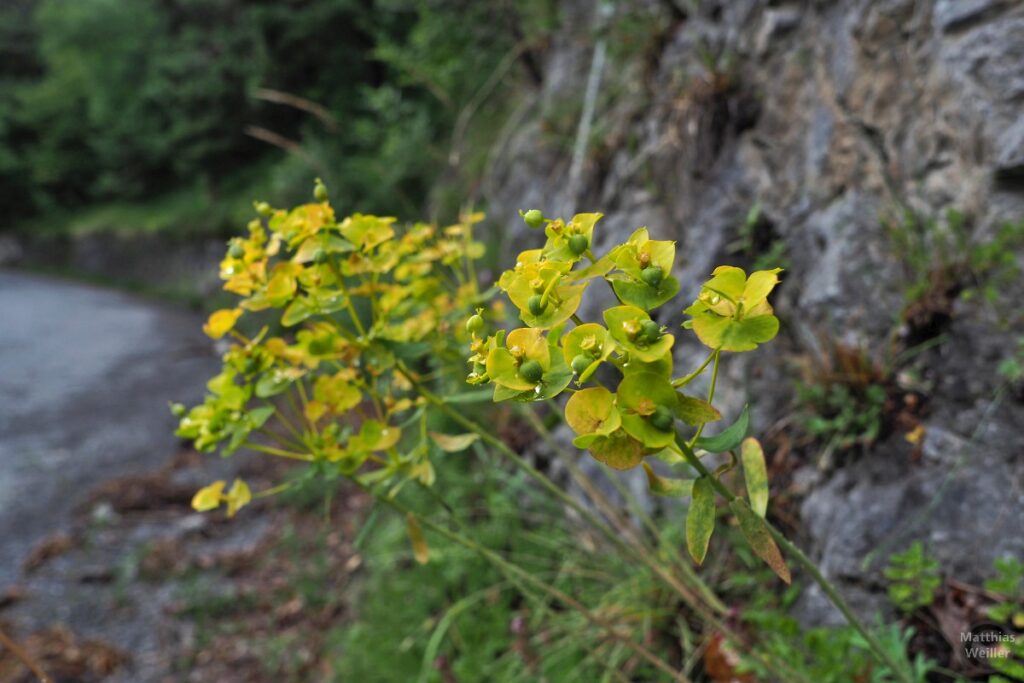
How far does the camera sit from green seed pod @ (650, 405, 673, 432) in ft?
1.75

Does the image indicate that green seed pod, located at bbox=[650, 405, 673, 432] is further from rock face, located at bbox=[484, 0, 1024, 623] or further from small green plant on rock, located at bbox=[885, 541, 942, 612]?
rock face, located at bbox=[484, 0, 1024, 623]

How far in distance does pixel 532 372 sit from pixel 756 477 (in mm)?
307

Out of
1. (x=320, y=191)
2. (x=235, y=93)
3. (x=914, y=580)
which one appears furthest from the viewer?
(x=235, y=93)

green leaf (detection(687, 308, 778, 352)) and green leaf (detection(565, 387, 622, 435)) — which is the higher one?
green leaf (detection(687, 308, 778, 352))

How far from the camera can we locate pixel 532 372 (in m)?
0.55

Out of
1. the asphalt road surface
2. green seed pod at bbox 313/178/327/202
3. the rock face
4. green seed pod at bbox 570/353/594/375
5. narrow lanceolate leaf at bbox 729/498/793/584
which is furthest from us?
the asphalt road surface

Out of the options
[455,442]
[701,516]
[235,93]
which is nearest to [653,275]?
[701,516]

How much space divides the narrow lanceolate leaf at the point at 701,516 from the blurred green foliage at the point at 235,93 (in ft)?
4.12

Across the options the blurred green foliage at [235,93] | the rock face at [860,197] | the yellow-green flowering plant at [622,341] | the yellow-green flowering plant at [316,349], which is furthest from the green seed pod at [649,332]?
the blurred green foliage at [235,93]

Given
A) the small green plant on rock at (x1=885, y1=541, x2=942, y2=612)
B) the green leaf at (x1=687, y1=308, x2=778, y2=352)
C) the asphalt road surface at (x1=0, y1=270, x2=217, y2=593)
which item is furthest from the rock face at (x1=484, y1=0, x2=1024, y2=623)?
the asphalt road surface at (x1=0, y1=270, x2=217, y2=593)

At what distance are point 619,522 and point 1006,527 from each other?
68cm

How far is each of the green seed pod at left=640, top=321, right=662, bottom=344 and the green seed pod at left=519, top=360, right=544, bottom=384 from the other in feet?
0.27

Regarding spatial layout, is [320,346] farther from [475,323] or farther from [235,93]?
[235,93]

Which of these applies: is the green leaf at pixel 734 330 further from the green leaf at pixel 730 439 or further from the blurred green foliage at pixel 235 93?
the blurred green foliage at pixel 235 93
